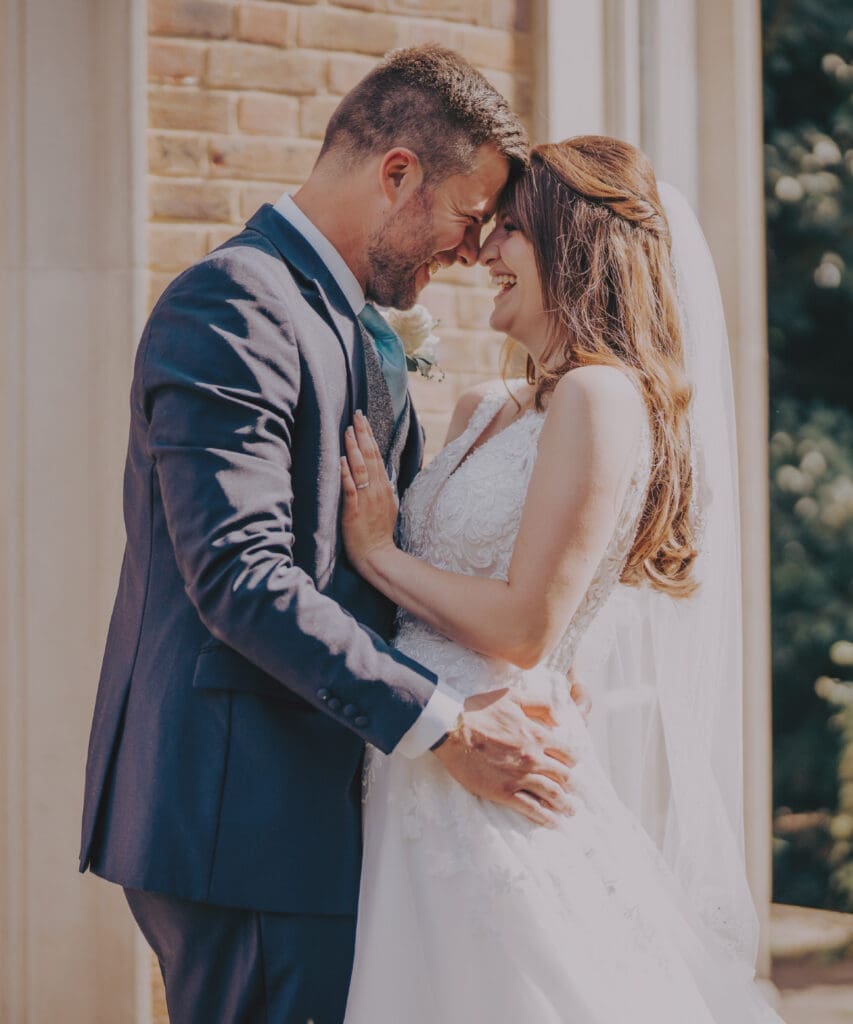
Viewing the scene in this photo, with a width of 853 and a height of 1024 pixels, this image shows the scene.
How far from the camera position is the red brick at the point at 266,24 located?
346 centimetres

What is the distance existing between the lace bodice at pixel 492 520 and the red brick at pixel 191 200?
1.26 m

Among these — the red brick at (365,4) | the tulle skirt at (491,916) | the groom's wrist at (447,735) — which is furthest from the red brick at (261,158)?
the groom's wrist at (447,735)

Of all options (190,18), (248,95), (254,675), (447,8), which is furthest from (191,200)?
(254,675)

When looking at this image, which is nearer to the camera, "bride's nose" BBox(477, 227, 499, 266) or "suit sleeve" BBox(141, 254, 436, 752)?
"suit sleeve" BBox(141, 254, 436, 752)

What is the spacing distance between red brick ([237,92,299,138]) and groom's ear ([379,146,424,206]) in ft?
3.99

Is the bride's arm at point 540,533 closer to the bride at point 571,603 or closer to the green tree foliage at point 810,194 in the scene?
the bride at point 571,603

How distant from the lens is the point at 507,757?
7.19 ft

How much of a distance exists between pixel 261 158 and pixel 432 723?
78.0 inches

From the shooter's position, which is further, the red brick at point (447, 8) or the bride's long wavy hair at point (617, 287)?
the red brick at point (447, 8)

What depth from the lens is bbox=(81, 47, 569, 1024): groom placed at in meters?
1.98

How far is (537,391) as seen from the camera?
8.30ft

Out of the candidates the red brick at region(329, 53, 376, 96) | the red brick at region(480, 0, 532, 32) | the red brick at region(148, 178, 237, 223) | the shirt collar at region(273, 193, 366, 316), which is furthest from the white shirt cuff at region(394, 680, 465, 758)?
the red brick at region(480, 0, 532, 32)

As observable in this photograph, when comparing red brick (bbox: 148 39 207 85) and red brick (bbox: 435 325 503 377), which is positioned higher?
red brick (bbox: 148 39 207 85)

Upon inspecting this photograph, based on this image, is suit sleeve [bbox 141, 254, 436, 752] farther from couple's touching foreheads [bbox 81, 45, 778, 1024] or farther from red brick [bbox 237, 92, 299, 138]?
red brick [bbox 237, 92, 299, 138]
